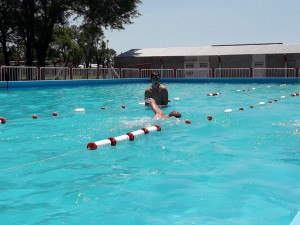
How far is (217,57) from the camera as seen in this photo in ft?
127

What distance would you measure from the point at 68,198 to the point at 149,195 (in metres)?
0.94

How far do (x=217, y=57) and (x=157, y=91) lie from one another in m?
26.7

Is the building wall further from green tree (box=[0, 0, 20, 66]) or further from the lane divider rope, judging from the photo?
the lane divider rope

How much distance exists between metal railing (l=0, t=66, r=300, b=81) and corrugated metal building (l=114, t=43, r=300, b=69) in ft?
8.63

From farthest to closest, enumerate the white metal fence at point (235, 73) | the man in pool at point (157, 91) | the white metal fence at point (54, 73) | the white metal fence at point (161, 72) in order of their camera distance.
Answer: the white metal fence at point (161, 72) → the white metal fence at point (235, 73) → the white metal fence at point (54, 73) → the man in pool at point (157, 91)

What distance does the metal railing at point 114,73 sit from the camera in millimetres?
24766

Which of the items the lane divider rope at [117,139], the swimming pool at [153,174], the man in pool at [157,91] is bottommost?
the swimming pool at [153,174]

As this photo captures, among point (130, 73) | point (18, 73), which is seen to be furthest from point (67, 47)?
A: point (18, 73)

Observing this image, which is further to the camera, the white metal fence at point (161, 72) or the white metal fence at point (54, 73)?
the white metal fence at point (161, 72)

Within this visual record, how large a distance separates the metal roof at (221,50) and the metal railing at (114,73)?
351 centimetres

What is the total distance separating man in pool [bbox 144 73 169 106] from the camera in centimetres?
1296

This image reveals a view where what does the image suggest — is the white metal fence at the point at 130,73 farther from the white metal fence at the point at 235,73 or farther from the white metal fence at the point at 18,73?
the white metal fence at the point at 18,73

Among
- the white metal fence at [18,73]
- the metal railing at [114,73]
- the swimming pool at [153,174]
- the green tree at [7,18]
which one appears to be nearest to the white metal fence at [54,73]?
the metal railing at [114,73]

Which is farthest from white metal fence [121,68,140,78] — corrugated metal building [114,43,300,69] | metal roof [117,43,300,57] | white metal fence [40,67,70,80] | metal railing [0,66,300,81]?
metal roof [117,43,300,57]
